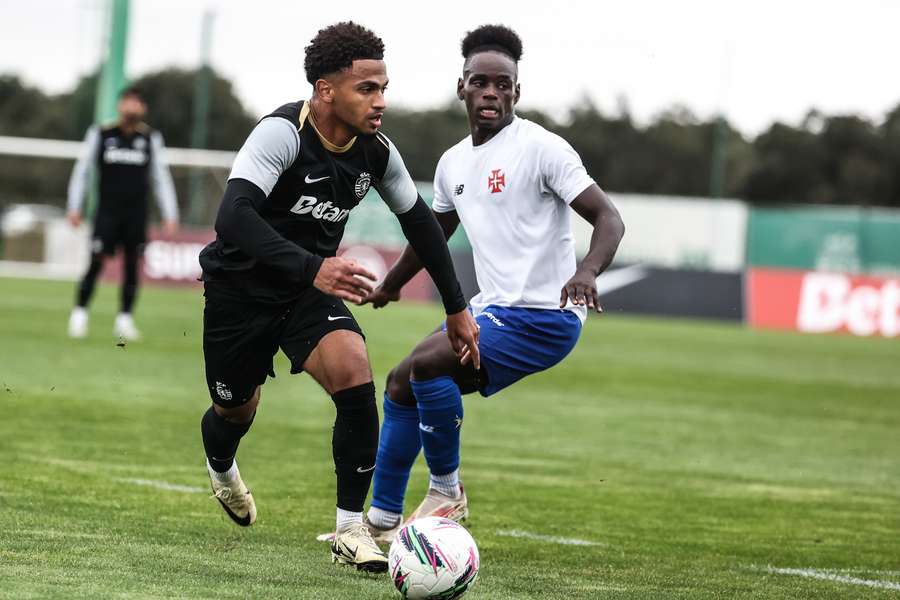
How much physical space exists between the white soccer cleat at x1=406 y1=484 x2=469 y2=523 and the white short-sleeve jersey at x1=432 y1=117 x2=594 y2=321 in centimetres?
86

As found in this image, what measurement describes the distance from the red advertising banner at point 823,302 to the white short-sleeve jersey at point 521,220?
21796 mm

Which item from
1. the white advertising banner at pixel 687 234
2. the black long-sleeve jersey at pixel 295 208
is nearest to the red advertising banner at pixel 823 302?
the white advertising banner at pixel 687 234

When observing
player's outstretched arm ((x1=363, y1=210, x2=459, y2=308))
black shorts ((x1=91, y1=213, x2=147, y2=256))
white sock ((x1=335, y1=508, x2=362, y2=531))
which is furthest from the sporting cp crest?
black shorts ((x1=91, y1=213, x2=147, y2=256))

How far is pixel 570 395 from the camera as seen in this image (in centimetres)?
1412

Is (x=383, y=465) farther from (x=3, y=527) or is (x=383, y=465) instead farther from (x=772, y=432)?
(x=772, y=432)

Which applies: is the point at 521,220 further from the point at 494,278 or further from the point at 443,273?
the point at 443,273

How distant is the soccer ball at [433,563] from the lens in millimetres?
4957

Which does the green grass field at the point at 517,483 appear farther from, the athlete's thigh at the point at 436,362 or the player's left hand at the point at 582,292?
the player's left hand at the point at 582,292

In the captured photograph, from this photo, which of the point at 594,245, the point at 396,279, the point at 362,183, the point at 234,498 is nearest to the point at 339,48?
the point at 362,183

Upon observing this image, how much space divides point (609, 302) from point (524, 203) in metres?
22.0

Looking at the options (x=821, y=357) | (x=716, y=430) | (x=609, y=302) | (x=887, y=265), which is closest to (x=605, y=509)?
(x=716, y=430)

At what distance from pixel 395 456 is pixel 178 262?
2437 centimetres

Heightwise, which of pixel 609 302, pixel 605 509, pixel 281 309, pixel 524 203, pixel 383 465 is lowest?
pixel 609 302

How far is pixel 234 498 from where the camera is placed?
6223 mm
